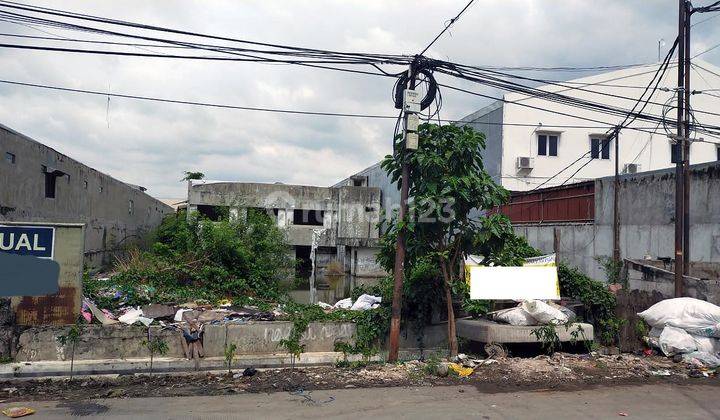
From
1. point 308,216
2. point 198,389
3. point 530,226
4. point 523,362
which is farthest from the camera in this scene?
point 308,216

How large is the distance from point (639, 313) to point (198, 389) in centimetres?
752

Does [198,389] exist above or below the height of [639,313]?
below

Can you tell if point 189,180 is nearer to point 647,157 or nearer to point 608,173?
point 608,173

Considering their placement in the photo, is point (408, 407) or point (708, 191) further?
point (708, 191)

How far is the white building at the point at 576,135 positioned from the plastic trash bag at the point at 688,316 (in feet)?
60.5

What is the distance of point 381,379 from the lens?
7.82 meters

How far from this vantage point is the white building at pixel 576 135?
27.5 m

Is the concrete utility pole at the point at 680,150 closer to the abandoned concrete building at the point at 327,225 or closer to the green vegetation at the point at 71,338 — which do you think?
the green vegetation at the point at 71,338

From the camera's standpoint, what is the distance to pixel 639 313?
31.8 feet

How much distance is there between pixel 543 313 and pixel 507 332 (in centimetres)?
70

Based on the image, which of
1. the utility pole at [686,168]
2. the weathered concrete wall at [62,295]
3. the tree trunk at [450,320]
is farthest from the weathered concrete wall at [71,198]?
the utility pole at [686,168]

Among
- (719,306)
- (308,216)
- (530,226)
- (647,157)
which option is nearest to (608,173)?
(647,157)

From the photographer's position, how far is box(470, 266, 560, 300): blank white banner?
939cm

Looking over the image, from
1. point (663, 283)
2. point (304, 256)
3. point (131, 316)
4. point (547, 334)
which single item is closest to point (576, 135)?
point (304, 256)
